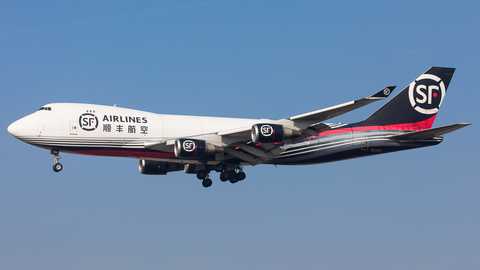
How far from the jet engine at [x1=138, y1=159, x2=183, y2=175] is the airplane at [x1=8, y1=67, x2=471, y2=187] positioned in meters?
0.07

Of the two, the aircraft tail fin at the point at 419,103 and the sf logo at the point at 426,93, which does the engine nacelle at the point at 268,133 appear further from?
the sf logo at the point at 426,93

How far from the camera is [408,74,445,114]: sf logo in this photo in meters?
44.0

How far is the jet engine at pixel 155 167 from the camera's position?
42.5 meters

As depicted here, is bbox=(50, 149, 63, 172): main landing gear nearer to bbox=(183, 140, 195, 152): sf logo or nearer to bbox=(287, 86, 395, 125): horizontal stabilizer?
bbox=(183, 140, 195, 152): sf logo

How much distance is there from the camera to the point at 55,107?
3709 centimetres

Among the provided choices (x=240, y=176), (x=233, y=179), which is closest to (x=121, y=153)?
(x=233, y=179)

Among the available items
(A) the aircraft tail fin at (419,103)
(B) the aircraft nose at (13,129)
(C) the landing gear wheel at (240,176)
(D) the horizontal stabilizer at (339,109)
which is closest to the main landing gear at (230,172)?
(C) the landing gear wheel at (240,176)

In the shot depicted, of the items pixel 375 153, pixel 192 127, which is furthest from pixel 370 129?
pixel 192 127

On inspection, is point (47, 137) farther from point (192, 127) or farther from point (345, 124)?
point (345, 124)

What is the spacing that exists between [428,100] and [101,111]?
24.6 meters

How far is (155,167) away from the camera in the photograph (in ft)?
140

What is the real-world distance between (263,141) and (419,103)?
51.8 ft

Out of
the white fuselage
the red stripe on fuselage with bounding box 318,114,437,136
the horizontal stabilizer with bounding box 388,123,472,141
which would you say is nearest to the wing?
the white fuselage

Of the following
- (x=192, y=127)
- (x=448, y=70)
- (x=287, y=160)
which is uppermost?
(x=448, y=70)
